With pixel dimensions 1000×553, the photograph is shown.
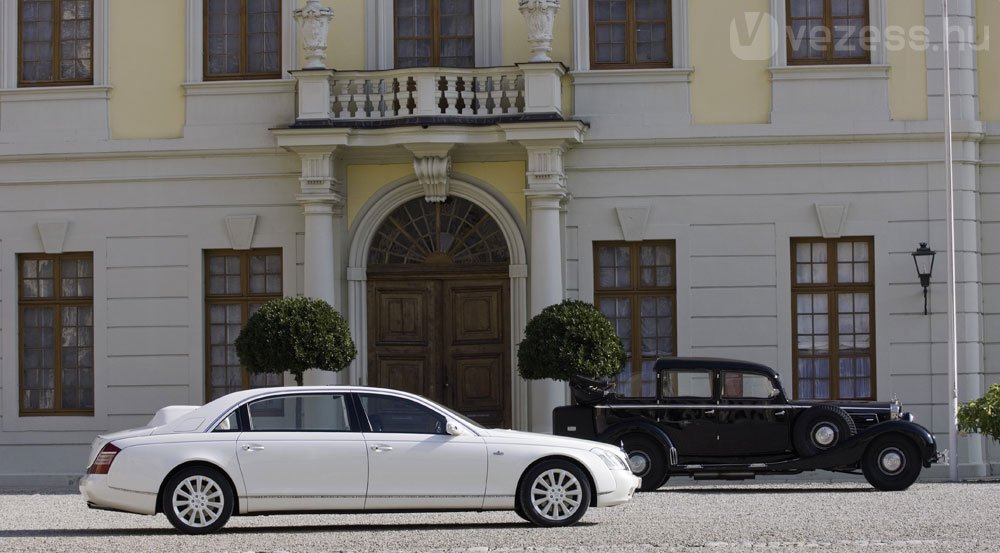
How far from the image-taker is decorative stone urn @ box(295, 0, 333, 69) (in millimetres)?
21062

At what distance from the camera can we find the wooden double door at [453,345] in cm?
2192

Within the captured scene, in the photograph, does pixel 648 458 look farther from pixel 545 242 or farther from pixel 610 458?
pixel 545 242

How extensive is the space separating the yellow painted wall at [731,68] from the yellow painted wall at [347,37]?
4.56 metres

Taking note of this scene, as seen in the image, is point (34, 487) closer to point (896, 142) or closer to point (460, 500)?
point (460, 500)

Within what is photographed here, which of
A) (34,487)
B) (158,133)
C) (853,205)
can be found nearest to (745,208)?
(853,205)

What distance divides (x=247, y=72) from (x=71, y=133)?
104 inches

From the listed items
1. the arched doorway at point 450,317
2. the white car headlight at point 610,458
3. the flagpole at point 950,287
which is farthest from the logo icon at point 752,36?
the white car headlight at point 610,458

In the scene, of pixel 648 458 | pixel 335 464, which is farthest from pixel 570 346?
pixel 335 464

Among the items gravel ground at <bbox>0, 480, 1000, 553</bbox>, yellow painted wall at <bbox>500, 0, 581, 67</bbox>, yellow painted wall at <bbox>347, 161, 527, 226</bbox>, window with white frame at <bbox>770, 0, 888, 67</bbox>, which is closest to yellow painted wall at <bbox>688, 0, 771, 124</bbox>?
window with white frame at <bbox>770, 0, 888, 67</bbox>

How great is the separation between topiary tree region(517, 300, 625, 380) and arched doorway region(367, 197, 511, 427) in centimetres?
224

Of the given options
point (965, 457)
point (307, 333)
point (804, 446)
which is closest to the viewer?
point (804, 446)

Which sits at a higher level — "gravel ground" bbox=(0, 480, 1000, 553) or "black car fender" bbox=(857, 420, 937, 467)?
"black car fender" bbox=(857, 420, 937, 467)

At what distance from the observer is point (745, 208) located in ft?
71.3

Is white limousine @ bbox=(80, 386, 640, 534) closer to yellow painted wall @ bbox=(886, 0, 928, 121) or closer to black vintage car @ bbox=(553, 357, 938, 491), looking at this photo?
black vintage car @ bbox=(553, 357, 938, 491)
